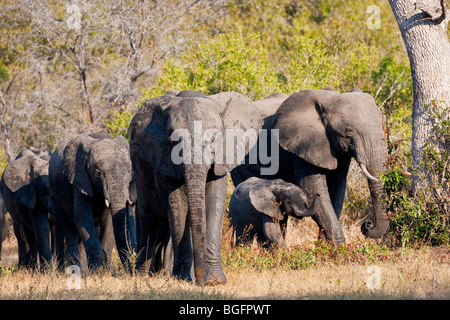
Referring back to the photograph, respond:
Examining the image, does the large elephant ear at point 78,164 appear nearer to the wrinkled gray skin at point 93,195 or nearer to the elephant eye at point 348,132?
the wrinkled gray skin at point 93,195

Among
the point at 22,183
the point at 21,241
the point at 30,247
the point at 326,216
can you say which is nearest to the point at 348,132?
the point at 326,216

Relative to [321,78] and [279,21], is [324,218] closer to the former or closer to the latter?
[321,78]

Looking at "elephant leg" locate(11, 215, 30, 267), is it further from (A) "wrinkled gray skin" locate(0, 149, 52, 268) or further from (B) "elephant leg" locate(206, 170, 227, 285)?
(B) "elephant leg" locate(206, 170, 227, 285)

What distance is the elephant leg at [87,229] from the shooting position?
10281 mm

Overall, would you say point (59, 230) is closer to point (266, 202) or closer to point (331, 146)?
point (266, 202)

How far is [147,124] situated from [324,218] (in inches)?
116

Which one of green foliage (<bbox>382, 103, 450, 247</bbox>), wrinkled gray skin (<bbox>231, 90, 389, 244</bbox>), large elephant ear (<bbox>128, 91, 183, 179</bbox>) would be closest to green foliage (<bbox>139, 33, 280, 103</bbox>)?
wrinkled gray skin (<bbox>231, 90, 389, 244</bbox>)

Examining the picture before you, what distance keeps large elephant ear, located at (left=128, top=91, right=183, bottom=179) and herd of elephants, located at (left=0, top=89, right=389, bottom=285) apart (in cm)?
1

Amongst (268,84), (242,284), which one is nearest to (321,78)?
(268,84)

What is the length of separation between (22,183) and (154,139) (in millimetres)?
4505

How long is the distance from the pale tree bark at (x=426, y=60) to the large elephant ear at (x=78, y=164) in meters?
4.28

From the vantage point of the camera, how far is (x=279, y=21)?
2650 cm

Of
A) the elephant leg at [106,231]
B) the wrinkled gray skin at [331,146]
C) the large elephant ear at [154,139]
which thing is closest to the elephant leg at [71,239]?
the elephant leg at [106,231]

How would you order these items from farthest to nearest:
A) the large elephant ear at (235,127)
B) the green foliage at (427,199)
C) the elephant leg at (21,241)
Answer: the elephant leg at (21,241) < the green foliage at (427,199) < the large elephant ear at (235,127)
